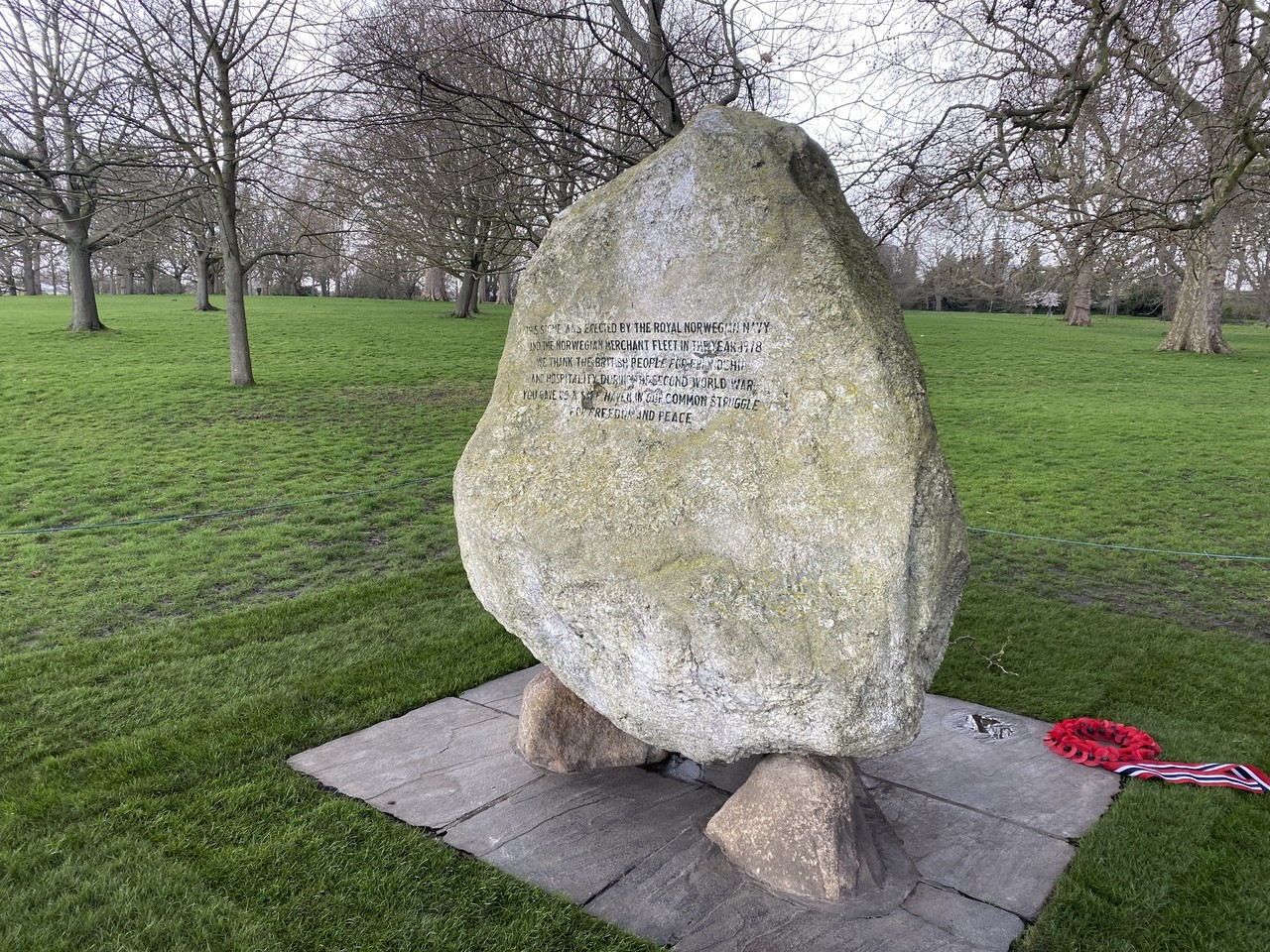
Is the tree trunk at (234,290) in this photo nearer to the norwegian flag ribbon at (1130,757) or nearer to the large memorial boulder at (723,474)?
the large memorial boulder at (723,474)

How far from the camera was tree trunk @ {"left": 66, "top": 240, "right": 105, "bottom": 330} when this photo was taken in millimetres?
21312

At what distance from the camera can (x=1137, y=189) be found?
924 centimetres

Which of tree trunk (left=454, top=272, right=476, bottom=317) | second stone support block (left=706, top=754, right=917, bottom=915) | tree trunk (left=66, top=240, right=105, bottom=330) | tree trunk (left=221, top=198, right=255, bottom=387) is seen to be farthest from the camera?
tree trunk (left=454, top=272, right=476, bottom=317)

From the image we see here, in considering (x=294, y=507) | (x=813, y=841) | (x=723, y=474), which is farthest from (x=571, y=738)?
(x=294, y=507)

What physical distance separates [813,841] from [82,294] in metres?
24.6

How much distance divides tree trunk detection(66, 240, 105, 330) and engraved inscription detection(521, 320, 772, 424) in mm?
22035

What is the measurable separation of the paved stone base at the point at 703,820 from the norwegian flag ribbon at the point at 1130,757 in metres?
0.11

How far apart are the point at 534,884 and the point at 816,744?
4.13ft

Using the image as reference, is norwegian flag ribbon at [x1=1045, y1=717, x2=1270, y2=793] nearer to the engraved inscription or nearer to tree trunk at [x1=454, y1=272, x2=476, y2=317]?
the engraved inscription

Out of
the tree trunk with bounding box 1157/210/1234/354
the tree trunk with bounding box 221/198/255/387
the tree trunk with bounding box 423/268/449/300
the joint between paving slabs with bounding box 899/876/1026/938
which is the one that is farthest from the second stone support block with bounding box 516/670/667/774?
the tree trunk with bounding box 423/268/449/300

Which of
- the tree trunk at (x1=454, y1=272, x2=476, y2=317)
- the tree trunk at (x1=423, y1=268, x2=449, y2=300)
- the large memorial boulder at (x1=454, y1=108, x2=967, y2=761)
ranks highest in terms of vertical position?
the tree trunk at (x1=423, y1=268, x2=449, y2=300)

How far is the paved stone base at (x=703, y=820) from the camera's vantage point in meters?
3.24

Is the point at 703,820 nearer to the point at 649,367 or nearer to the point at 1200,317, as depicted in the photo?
the point at 649,367

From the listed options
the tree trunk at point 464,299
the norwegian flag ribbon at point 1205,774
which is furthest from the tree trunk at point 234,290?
the tree trunk at point 464,299
